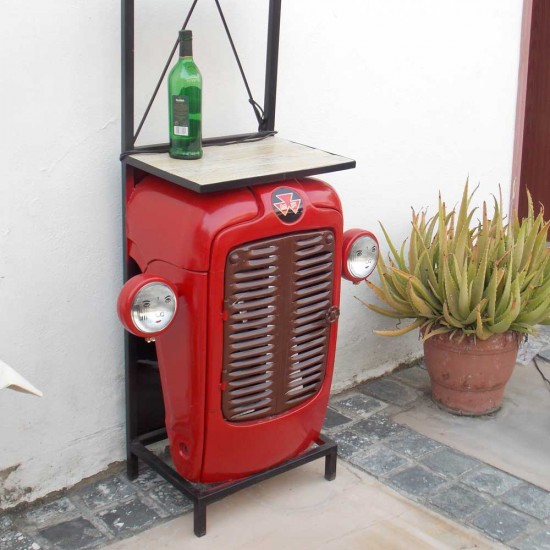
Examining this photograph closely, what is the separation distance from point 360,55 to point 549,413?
5.61 ft

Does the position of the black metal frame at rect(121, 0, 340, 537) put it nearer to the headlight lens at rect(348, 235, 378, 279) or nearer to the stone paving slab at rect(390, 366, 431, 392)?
the headlight lens at rect(348, 235, 378, 279)

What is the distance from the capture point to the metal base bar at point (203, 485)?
2717 mm

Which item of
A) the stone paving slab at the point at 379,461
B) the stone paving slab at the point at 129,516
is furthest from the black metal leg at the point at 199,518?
the stone paving slab at the point at 379,461

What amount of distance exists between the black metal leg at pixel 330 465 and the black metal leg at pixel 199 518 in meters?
0.54

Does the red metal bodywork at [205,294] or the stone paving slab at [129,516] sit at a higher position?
the red metal bodywork at [205,294]

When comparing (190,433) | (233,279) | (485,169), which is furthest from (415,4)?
(190,433)

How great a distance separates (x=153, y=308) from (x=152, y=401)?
74 centimetres

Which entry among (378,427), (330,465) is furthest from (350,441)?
(330,465)

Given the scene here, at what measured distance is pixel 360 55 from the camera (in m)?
3.50

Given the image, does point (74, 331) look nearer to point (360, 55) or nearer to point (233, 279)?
point (233, 279)

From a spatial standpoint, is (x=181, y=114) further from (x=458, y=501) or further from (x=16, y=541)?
(x=458, y=501)

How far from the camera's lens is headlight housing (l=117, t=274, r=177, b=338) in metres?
2.40

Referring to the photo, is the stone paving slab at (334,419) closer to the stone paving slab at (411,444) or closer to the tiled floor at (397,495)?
the tiled floor at (397,495)

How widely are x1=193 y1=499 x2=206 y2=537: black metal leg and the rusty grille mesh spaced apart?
0.30 m
